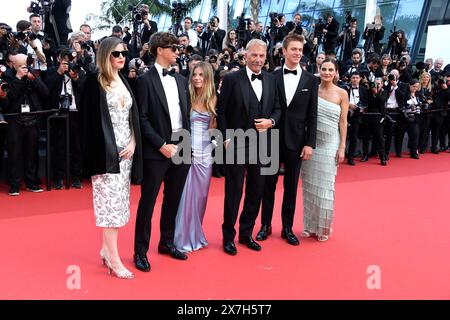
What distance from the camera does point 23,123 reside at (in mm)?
5859

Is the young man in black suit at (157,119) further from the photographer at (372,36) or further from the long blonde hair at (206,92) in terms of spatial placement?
the photographer at (372,36)

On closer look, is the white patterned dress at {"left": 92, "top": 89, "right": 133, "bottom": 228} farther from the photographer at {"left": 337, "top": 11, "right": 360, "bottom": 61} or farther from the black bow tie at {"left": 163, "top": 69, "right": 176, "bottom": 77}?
the photographer at {"left": 337, "top": 11, "right": 360, "bottom": 61}

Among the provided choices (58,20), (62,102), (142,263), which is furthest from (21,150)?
(58,20)

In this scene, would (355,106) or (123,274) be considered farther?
(355,106)

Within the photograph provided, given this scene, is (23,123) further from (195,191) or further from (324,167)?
(324,167)

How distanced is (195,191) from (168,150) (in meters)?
0.72

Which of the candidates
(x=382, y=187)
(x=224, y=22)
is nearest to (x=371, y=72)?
(x=382, y=187)

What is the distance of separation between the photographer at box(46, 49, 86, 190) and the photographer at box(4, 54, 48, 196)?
20 cm

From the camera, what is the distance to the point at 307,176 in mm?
4340

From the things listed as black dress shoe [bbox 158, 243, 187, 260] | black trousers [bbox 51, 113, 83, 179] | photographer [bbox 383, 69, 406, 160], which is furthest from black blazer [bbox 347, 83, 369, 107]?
black dress shoe [bbox 158, 243, 187, 260]

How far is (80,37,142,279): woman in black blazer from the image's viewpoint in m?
3.13

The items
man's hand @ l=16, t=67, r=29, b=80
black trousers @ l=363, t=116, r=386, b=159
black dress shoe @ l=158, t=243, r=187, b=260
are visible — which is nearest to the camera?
black dress shoe @ l=158, t=243, r=187, b=260
